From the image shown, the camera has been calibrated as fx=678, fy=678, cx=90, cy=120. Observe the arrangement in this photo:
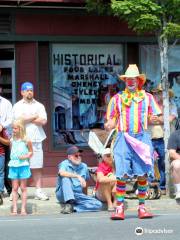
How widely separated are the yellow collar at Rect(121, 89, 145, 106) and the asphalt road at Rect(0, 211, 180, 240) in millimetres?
1696

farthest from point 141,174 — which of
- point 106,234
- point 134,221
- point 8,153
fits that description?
point 8,153

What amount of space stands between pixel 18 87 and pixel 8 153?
6.97ft

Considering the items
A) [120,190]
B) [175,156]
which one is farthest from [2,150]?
[175,156]

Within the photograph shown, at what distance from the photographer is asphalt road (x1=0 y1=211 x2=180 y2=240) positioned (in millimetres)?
8430

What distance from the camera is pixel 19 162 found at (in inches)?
424

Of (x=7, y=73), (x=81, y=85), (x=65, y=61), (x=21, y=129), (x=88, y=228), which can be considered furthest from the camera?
(x=81, y=85)

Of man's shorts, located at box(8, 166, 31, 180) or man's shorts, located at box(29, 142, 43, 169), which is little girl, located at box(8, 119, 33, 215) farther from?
man's shorts, located at box(29, 142, 43, 169)

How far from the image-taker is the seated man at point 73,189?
427 inches

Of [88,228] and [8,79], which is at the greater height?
[8,79]

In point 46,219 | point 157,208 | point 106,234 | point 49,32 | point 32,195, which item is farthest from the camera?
point 49,32

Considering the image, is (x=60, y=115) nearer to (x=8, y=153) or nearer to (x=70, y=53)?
(x=70, y=53)

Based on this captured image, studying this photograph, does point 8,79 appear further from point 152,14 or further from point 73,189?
point 73,189

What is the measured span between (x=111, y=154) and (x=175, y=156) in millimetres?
1765

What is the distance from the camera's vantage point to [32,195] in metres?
12.4
